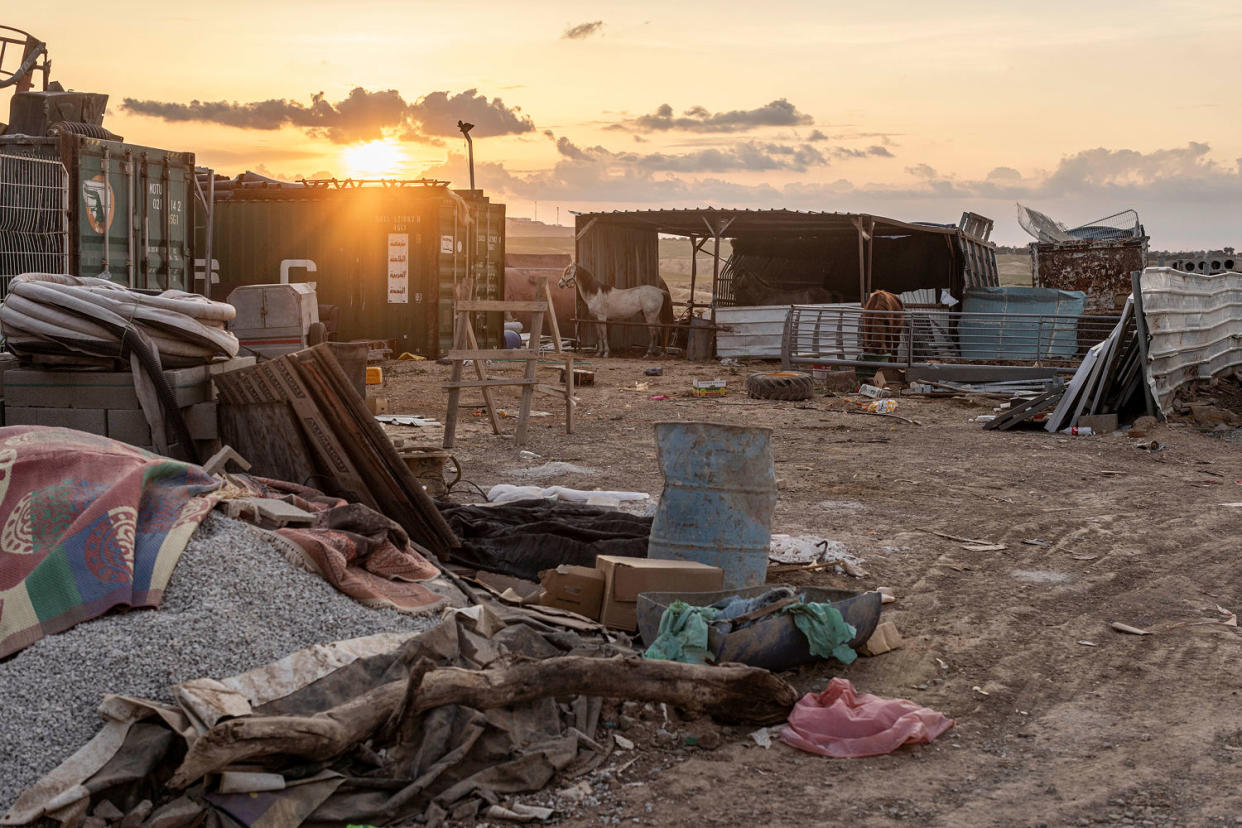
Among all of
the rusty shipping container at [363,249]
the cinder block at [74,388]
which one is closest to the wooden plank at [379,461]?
the cinder block at [74,388]

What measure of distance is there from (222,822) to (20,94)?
576 inches

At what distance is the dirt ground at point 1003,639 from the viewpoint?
12.8 ft

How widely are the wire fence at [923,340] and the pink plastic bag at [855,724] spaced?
15.4m

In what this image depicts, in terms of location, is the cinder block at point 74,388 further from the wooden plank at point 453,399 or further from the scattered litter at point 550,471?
the wooden plank at point 453,399

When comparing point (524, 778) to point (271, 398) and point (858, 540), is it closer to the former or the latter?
point (271, 398)

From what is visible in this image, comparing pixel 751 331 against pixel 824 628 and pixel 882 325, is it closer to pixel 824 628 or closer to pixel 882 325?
pixel 882 325

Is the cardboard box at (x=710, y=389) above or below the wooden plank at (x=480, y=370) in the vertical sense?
below

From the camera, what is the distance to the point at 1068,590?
6812 millimetres

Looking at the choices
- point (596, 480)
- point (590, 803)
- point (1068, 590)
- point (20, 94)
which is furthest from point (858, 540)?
point (20, 94)

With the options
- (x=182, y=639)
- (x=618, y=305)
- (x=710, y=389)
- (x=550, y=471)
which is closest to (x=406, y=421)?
(x=550, y=471)

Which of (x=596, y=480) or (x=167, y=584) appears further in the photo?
(x=596, y=480)

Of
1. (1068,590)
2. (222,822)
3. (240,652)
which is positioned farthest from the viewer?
(1068,590)

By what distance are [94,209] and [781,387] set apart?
380 inches

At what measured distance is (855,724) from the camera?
4.45 m
